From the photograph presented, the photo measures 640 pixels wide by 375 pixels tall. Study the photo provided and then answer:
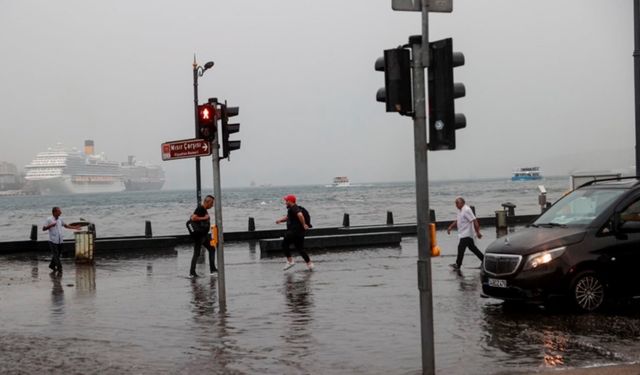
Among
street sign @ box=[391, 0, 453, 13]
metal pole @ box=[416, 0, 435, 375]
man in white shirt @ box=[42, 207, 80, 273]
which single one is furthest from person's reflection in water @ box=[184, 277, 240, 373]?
man in white shirt @ box=[42, 207, 80, 273]

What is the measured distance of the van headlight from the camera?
416 inches

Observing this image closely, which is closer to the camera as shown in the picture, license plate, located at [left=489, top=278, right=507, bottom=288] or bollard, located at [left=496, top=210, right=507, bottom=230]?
license plate, located at [left=489, top=278, right=507, bottom=288]

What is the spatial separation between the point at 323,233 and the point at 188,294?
1388cm

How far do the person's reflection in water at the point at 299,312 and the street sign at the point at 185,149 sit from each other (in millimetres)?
2877

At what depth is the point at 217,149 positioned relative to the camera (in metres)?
12.2

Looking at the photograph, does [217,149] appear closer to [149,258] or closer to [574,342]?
[574,342]

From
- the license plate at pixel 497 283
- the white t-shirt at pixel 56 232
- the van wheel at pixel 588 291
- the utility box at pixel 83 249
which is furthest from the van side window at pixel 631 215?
the utility box at pixel 83 249

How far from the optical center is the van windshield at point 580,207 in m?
11.2

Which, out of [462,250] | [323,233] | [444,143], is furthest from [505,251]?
[323,233]

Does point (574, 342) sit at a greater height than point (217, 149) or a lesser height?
lesser

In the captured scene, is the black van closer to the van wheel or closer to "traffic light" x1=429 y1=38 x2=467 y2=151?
the van wheel

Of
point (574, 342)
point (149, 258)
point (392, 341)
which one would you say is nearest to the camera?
point (574, 342)

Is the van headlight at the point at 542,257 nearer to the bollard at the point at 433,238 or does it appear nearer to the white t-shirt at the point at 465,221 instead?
the bollard at the point at 433,238

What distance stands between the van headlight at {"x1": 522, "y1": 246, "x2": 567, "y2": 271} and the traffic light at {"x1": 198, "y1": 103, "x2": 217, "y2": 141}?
5.14 m
